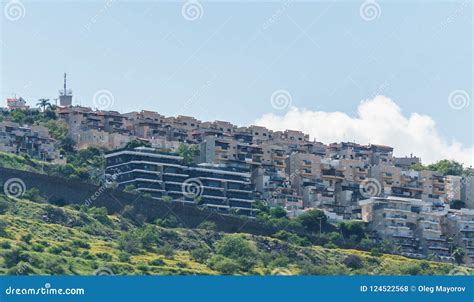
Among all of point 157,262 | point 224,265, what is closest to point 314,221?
point 224,265

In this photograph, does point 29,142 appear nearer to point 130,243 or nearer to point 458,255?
point 458,255

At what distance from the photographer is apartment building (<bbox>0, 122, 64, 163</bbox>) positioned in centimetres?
8488

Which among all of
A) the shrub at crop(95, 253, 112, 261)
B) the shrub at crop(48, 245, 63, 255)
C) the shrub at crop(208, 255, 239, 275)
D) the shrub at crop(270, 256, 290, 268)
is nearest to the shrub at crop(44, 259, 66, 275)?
the shrub at crop(48, 245, 63, 255)

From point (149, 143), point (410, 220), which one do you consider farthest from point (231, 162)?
point (410, 220)

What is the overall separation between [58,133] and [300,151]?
63.4 feet

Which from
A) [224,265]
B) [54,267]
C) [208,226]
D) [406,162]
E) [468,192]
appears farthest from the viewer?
[406,162]

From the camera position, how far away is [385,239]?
82.6 meters

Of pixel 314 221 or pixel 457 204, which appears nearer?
pixel 314 221

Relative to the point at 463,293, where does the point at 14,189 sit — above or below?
above

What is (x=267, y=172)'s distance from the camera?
93.1m

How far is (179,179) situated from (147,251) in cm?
2157

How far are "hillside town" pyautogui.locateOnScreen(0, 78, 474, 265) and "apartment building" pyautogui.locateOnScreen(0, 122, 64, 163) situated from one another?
0.09 m

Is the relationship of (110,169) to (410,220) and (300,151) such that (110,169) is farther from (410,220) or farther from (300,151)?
(300,151)

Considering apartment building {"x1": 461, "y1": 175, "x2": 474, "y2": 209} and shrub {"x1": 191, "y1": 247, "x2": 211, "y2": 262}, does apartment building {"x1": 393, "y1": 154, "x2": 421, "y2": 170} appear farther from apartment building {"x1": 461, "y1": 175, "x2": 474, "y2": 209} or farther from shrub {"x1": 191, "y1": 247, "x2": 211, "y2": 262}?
shrub {"x1": 191, "y1": 247, "x2": 211, "y2": 262}
